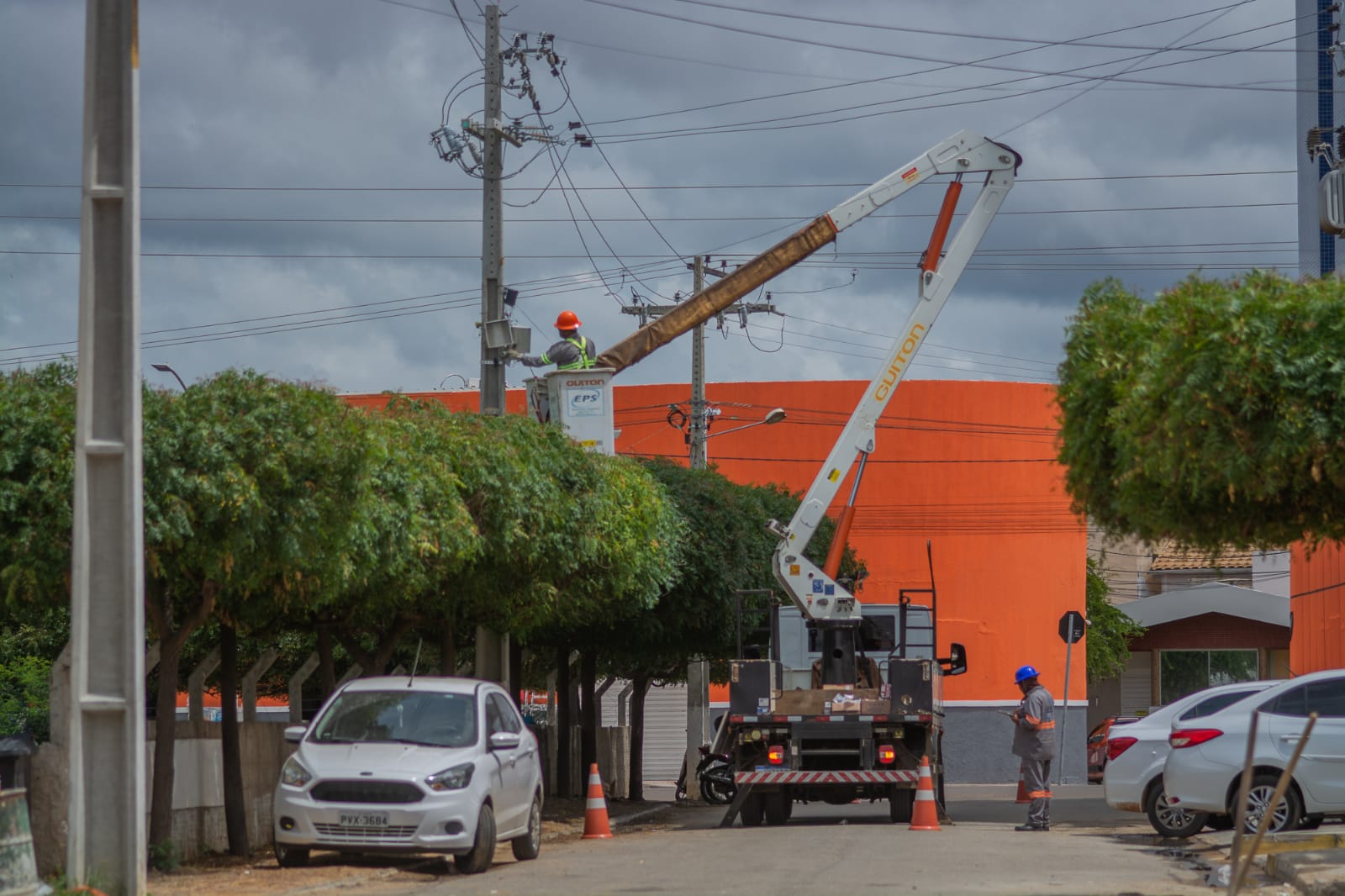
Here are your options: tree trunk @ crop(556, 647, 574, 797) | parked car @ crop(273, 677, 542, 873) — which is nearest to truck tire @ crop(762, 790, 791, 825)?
parked car @ crop(273, 677, 542, 873)

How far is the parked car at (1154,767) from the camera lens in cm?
1741

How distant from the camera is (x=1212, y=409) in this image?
9836 mm

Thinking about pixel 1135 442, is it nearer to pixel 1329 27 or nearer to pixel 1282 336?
pixel 1282 336

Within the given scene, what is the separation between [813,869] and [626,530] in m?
7.55

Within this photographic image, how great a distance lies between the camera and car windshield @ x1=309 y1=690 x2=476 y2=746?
1432 cm

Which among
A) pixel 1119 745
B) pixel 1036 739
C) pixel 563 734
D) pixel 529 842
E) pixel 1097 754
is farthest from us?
pixel 1097 754

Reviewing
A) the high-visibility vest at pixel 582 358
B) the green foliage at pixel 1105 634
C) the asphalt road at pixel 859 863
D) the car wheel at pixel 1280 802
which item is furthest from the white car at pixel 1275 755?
the green foliage at pixel 1105 634

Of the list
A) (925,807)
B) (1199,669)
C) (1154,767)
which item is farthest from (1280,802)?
(1199,669)

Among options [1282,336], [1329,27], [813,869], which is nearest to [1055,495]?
[1329,27]

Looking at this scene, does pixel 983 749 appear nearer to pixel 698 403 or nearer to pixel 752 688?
pixel 698 403

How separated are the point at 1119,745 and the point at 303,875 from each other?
906 centimetres

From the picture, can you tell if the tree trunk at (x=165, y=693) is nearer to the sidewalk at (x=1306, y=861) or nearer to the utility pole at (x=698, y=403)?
the sidewalk at (x=1306, y=861)

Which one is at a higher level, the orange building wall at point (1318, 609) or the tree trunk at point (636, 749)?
the orange building wall at point (1318, 609)

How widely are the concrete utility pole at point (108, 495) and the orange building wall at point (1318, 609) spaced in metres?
21.6
